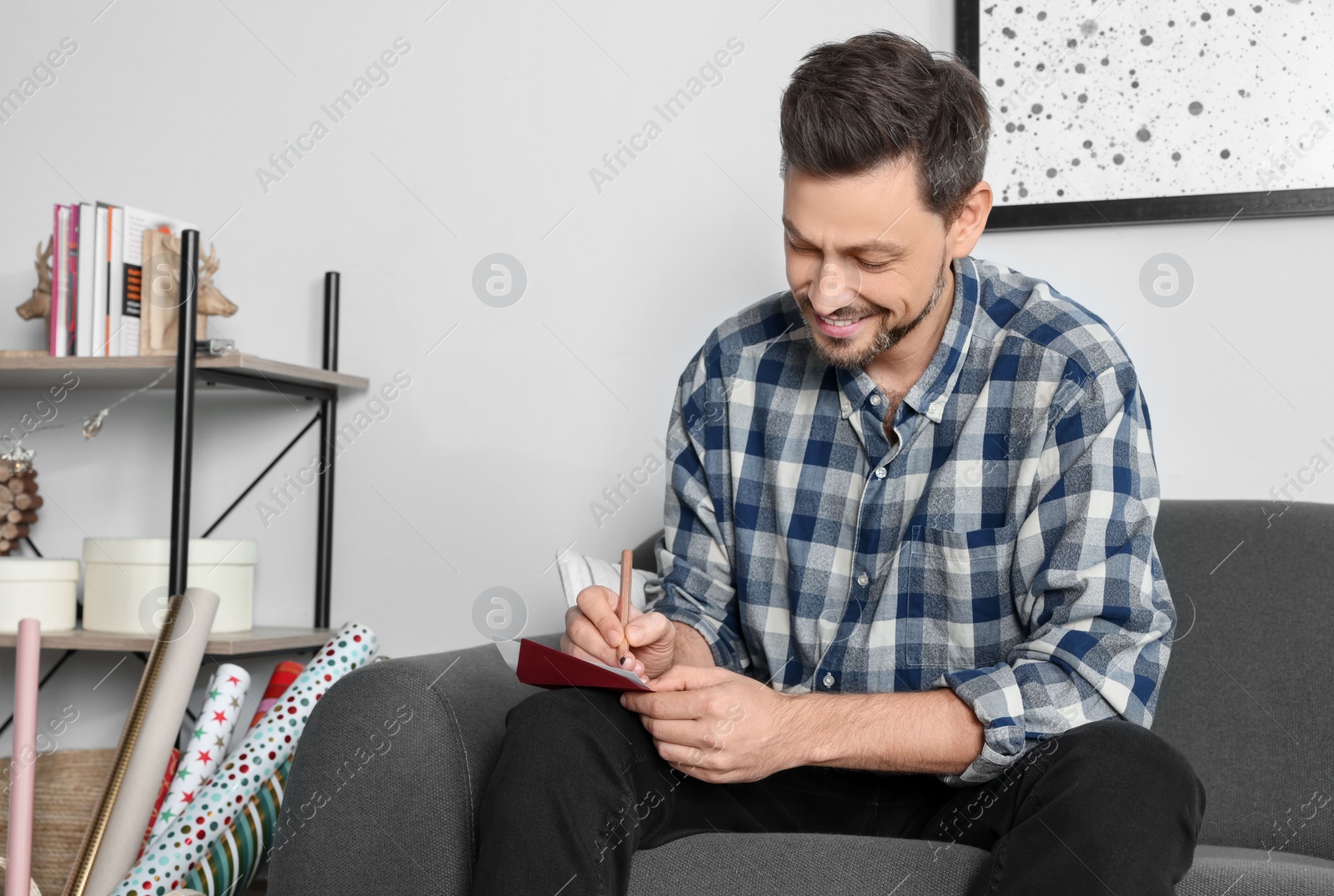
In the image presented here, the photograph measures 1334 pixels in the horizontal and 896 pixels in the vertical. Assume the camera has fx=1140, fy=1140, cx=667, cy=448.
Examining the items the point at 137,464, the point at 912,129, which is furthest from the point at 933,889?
the point at 137,464

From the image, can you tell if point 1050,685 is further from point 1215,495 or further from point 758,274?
point 758,274

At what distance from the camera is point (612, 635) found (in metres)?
1.12

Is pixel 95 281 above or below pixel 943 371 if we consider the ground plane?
above

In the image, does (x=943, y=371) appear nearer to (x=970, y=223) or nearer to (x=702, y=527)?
(x=970, y=223)

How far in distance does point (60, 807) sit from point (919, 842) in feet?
4.68

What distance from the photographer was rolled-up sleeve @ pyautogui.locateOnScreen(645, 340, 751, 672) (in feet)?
4.45

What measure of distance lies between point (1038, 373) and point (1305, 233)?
714 millimetres

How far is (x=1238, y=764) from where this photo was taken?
1300 mm

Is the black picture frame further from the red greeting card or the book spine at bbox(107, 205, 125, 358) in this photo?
the book spine at bbox(107, 205, 125, 358)

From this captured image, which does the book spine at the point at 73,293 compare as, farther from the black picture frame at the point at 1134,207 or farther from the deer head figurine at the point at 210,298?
the black picture frame at the point at 1134,207

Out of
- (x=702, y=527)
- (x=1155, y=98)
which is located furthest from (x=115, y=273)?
(x=1155, y=98)

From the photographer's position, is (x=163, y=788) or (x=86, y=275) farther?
(x=86, y=275)

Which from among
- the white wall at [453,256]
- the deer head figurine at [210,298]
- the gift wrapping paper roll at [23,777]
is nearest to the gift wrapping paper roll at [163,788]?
the gift wrapping paper roll at [23,777]

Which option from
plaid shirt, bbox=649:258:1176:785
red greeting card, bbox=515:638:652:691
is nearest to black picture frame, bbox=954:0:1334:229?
Answer: plaid shirt, bbox=649:258:1176:785
